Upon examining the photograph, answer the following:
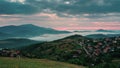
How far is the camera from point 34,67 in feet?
167

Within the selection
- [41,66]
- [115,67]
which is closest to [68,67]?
[41,66]

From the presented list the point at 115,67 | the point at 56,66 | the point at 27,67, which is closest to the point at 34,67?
the point at 27,67

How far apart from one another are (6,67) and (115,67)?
18.4m

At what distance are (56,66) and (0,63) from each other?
8.36 meters

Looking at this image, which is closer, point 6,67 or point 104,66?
point 6,67

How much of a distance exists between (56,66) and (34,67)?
4.73 meters

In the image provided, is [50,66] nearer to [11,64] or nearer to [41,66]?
[41,66]

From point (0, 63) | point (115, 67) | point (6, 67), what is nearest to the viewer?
point (6, 67)

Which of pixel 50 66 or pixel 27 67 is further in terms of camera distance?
pixel 50 66

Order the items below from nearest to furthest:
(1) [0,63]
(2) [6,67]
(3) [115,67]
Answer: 1. (2) [6,67]
2. (1) [0,63]
3. (3) [115,67]

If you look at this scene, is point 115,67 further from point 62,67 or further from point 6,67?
point 6,67

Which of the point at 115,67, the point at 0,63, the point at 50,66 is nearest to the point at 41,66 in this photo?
the point at 50,66

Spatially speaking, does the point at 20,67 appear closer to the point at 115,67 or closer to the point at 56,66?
the point at 56,66

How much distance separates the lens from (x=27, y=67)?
5003cm
